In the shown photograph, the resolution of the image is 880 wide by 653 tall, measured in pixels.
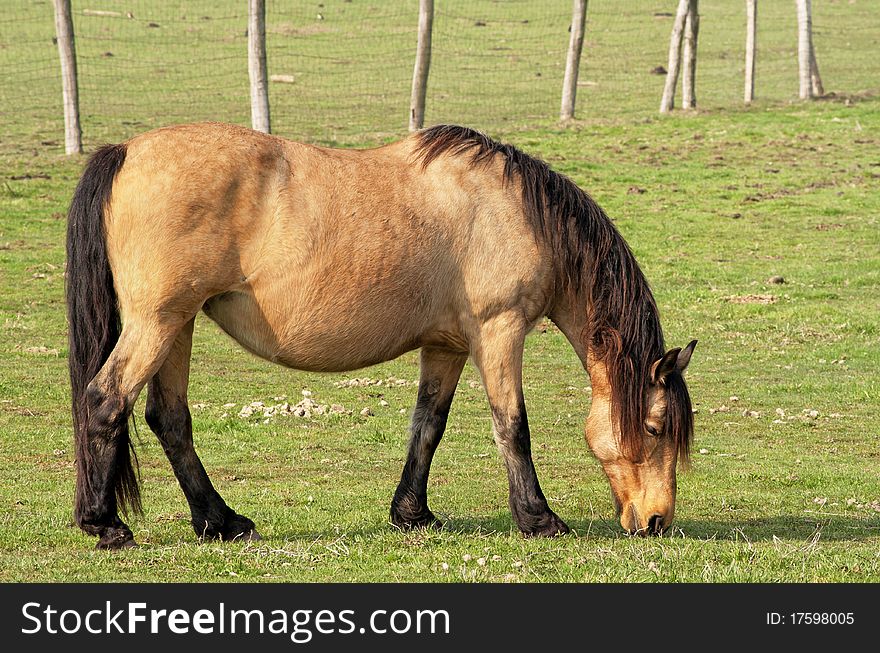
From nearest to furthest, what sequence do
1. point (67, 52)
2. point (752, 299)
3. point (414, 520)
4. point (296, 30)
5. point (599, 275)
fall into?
point (599, 275) < point (414, 520) < point (752, 299) < point (67, 52) < point (296, 30)

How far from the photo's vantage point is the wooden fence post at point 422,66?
71.1 feet

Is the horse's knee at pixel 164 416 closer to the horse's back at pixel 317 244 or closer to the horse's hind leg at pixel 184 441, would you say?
the horse's hind leg at pixel 184 441

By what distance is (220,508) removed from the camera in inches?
260

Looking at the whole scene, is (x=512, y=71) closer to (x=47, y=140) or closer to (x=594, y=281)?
(x=47, y=140)

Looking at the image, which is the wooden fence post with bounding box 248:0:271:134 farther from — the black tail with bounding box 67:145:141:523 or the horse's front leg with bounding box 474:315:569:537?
the horse's front leg with bounding box 474:315:569:537

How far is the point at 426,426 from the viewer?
7094 mm

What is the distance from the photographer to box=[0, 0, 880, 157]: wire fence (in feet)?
85.5

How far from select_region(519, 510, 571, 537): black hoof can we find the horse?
0.01 m

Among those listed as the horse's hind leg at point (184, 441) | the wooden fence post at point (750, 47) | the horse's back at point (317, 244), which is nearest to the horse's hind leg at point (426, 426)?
the horse's back at point (317, 244)

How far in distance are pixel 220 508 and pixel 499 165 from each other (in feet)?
8.50

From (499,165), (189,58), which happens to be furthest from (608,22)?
(499,165)

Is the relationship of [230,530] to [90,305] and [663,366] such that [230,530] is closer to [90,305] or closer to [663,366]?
[90,305]

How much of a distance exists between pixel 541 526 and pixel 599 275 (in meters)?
1.51

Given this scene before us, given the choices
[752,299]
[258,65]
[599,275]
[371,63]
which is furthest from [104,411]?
[371,63]
